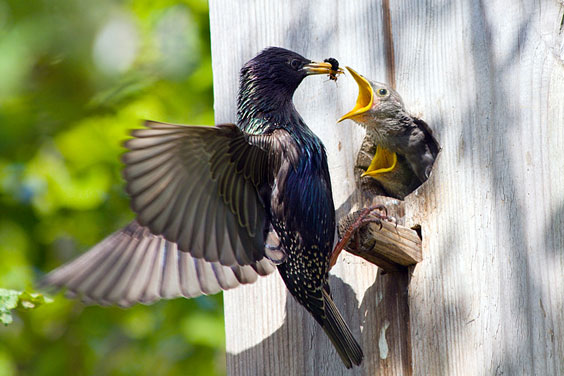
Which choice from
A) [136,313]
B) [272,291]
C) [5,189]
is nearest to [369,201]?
[272,291]

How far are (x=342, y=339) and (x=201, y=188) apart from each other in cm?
57

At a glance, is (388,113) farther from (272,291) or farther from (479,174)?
(272,291)

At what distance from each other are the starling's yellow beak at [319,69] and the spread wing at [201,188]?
326mm

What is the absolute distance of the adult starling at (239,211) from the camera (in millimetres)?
2062

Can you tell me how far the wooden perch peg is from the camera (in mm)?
2086

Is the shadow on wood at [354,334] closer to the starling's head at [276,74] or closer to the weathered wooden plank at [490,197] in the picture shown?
the weathered wooden plank at [490,197]

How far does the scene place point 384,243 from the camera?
208cm

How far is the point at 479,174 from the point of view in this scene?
2.13 m

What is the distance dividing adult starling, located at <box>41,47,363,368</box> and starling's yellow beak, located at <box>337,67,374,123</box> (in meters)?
0.10

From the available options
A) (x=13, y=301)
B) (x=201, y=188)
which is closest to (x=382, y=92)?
(x=201, y=188)

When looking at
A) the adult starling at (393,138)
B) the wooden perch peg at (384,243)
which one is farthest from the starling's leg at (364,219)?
the adult starling at (393,138)

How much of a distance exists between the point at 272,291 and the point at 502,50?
102 centimetres

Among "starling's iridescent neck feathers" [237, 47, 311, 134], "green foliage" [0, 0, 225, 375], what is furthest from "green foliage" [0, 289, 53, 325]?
"green foliage" [0, 0, 225, 375]

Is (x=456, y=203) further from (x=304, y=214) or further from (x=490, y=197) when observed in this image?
(x=304, y=214)
